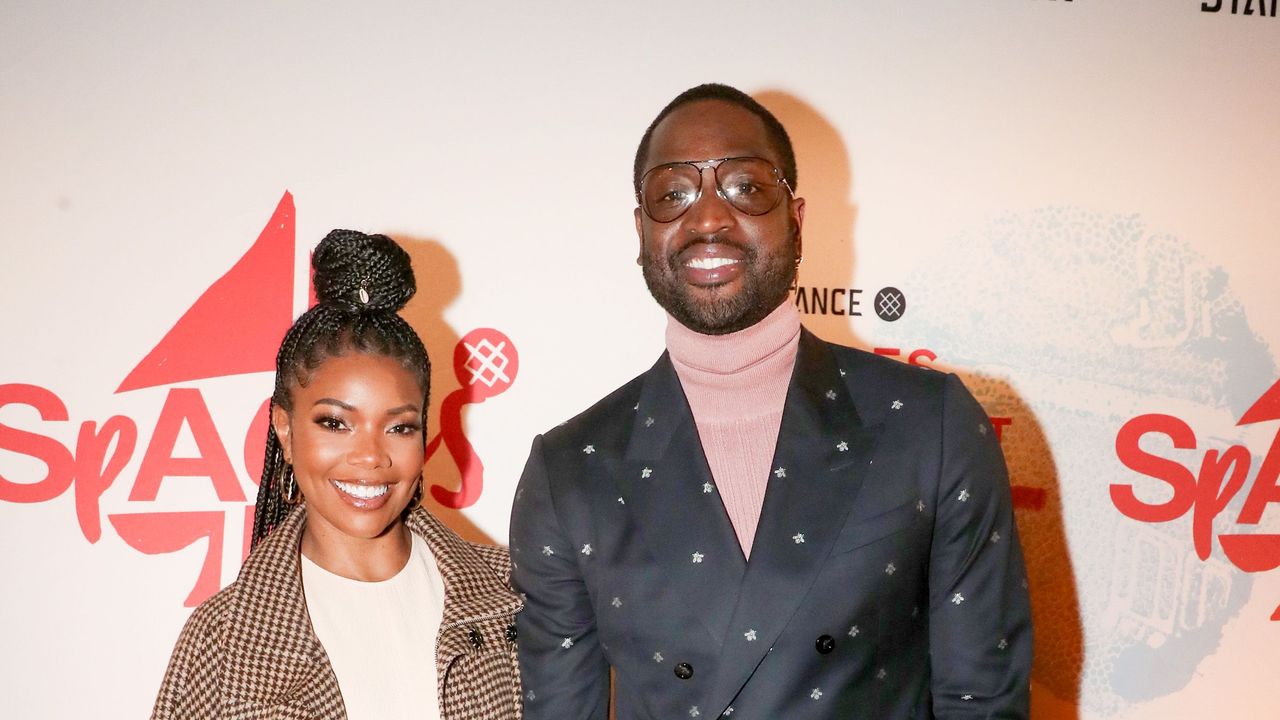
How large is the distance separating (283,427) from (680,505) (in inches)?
31.6

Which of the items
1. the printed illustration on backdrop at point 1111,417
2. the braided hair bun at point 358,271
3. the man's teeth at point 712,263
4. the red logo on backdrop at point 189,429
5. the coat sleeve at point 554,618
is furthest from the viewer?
the printed illustration on backdrop at point 1111,417

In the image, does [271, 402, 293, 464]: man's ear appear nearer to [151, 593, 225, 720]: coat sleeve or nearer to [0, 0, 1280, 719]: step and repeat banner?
[151, 593, 225, 720]: coat sleeve

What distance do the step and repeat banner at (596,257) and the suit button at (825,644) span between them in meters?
1.22

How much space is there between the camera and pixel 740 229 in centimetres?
162

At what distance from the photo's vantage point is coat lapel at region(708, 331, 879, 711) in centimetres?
153

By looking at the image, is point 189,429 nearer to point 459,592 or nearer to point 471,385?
point 471,385

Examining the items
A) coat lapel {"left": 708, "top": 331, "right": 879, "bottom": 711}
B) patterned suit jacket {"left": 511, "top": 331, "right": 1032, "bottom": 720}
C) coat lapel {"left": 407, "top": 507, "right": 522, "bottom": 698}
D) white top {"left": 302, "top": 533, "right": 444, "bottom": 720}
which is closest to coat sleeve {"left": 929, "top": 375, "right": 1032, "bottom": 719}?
patterned suit jacket {"left": 511, "top": 331, "right": 1032, "bottom": 720}

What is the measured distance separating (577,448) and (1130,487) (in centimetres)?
177

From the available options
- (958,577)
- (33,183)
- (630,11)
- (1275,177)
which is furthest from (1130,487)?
(33,183)

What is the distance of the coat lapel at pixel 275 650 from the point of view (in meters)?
1.70

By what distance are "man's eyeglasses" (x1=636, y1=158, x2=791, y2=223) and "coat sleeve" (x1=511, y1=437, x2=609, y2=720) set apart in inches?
20.2

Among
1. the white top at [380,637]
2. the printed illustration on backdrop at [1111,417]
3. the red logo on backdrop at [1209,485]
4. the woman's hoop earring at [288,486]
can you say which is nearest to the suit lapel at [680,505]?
the white top at [380,637]

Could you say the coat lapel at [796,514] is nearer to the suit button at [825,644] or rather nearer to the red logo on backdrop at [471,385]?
the suit button at [825,644]

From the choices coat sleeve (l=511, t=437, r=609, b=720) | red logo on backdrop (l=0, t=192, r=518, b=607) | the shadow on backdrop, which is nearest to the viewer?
coat sleeve (l=511, t=437, r=609, b=720)
